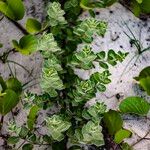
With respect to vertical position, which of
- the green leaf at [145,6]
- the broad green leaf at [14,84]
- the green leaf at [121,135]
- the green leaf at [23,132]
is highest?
the broad green leaf at [14,84]

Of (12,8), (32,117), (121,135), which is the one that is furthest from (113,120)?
(12,8)

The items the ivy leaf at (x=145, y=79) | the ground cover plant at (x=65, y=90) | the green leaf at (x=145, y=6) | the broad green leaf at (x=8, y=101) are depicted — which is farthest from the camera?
the green leaf at (x=145, y=6)

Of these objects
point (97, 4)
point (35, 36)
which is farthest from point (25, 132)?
point (97, 4)

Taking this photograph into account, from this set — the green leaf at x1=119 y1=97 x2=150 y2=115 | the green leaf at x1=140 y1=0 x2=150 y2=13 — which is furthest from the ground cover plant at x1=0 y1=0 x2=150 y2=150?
the green leaf at x1=140 y1=0 x2=150 y2=13

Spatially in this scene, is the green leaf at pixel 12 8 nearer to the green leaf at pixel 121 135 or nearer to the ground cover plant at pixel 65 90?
the ground cover plant at pixel 65 90

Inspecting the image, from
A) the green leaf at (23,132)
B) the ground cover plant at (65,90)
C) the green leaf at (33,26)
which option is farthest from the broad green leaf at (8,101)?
the green leaf at (33,26)

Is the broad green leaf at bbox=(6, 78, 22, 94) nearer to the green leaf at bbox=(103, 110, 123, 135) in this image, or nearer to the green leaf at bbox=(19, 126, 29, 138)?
the green leaf at bbox=(19, 126, 29, 138)

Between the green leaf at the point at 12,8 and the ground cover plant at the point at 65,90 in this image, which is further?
the green leaf at the point at 12,8

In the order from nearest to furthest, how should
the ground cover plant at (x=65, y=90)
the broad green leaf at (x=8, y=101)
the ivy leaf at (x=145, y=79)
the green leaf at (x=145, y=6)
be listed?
the ground cover plant at (x=65, y=90), the broad green leaf at (x=8, y=101), the ivy leaf at (x=145, y=79), the green leaf at (x=145, y=6)

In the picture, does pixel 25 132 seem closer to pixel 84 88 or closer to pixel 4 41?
pixel 84 88
